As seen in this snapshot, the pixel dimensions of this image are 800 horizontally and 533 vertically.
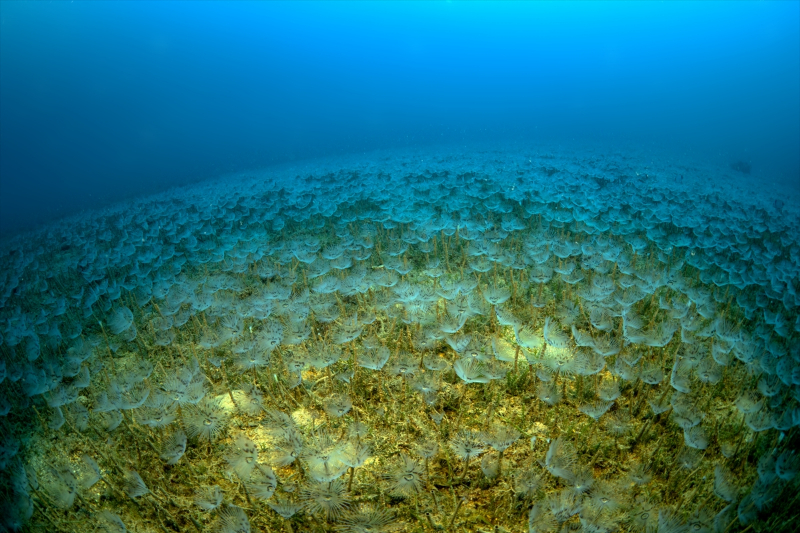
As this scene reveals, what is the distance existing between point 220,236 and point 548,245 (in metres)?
7.89

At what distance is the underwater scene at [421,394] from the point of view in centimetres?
346

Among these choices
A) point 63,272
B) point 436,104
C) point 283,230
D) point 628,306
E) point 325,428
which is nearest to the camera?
point 325,428

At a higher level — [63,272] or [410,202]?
[410,202]

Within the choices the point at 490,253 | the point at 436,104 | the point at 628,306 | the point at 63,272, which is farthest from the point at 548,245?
the point at 436,104

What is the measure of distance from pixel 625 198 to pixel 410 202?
581 cm

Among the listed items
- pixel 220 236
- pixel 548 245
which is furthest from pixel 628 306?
pixel 220 236

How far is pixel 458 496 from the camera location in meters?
3.63

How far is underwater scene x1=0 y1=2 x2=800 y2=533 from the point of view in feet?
11.4

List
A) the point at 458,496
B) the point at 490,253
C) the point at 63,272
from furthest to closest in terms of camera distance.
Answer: the point at 63,272
the point at 490,253
the point at 458,496

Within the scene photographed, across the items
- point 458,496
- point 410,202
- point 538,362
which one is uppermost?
point 410,202

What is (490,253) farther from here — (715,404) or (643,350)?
(715,404)

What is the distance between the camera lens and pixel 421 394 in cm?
471

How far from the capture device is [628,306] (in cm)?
507

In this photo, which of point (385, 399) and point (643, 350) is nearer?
point (385, 399)
